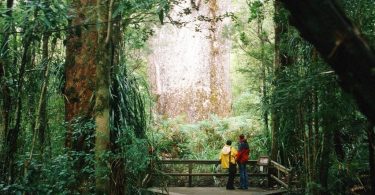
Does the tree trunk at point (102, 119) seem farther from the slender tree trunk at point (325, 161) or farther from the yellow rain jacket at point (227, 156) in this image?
the yellow rain jacket at point (227, 156)

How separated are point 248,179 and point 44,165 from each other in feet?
26.7

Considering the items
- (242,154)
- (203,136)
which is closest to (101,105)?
(242,154)

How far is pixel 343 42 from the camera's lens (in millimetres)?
1855

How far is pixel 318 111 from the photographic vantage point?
23.5ft

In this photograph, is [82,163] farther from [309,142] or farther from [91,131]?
[309,142]

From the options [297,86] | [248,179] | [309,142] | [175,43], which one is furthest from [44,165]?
[175,43]

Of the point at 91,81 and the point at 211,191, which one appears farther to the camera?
the point at 211,191

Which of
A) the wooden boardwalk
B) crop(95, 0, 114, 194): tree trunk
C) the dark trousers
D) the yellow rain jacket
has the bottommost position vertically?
the wooden boardwalk

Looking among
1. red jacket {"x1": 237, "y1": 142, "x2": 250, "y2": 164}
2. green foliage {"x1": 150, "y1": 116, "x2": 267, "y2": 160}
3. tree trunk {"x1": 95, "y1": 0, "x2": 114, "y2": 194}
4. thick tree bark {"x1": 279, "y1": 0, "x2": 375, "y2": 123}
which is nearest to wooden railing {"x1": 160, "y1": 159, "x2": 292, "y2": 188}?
red jacket {"x1": 237, "y1": 142, "x2": 250, "y2": 164}

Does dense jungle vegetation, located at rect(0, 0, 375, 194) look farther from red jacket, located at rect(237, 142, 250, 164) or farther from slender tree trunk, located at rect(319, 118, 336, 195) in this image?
red jacket, located at rect(237, 142, 250, 164)

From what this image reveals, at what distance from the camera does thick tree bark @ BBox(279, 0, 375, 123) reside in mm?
1850

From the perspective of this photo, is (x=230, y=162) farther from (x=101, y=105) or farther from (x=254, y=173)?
(x=101, y=105)

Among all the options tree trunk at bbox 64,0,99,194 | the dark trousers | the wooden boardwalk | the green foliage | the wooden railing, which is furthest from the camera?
the green foliage

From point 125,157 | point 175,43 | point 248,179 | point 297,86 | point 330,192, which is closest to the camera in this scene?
point 125,157
